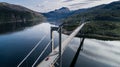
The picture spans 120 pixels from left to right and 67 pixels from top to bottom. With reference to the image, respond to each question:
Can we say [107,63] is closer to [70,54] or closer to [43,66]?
[70,54]

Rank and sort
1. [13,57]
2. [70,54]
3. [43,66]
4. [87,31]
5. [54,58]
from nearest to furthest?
[43,66], [54,58], [13,57], [70,54], [87,31]

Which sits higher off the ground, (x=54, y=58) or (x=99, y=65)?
(x=54, y=58)

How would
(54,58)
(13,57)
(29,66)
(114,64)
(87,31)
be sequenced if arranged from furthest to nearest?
(87,31)
(13,57)
(114,64)
(29,66)
(54,58)

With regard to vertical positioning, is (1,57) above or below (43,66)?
below

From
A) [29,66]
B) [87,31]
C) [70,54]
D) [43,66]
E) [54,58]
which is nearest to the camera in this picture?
[43,66]

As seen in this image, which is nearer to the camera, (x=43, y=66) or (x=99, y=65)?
(x=43, y=66)

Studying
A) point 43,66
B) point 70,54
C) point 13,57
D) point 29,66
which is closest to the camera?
point 43,66

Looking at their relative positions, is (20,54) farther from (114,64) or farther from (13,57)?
(114,64)

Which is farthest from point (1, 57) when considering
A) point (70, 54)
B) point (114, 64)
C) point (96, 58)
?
point (114, 64)

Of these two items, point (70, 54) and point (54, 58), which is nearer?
point (54, 58)

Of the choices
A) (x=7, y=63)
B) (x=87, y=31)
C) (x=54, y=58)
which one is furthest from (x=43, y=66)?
(x=87, y=31)
